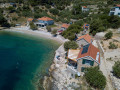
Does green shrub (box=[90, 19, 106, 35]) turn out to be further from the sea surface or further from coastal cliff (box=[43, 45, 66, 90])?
coastal cliff (box=[43, 45, 66, 90])

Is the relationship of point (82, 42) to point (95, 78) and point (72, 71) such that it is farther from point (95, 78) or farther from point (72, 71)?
point (95, 78)

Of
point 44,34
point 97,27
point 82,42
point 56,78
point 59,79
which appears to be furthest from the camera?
point 44,34

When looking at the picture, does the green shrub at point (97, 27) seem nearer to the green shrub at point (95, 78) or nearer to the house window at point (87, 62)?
the house window at point (87, 62)

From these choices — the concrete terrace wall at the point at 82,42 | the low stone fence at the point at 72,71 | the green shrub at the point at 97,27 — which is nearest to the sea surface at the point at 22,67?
the low stone fence at the point at 72,71

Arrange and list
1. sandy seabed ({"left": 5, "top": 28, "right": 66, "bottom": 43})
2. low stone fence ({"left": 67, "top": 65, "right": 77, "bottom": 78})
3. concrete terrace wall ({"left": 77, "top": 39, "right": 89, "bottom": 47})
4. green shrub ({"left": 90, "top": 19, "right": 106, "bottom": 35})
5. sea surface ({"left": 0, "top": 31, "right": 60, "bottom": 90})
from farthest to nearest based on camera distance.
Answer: sandy seabed ({"left": 5, "top": 28, "right": 66, "bottom": 43})
green shrub ({"left": 90, "top": 19, "right": 106, "bottom": 35})
concrete terrace wall ({"left": 77, "top": 39, "right": 89, "bottom": 47})
sea surface ({"left": 0, "top": 31, "right": 60, "bottom": 90})
low stone fence ({"left": 67, "top": 65, "right": 77, "bottom": 78})

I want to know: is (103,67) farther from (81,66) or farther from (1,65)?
(1,65)

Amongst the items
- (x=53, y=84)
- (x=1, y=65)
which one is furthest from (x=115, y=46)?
(x=1, y=65)

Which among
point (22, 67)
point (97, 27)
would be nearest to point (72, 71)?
point (22, 67)

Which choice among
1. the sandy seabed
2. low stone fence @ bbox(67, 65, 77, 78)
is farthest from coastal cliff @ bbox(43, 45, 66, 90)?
the sandy seabed
